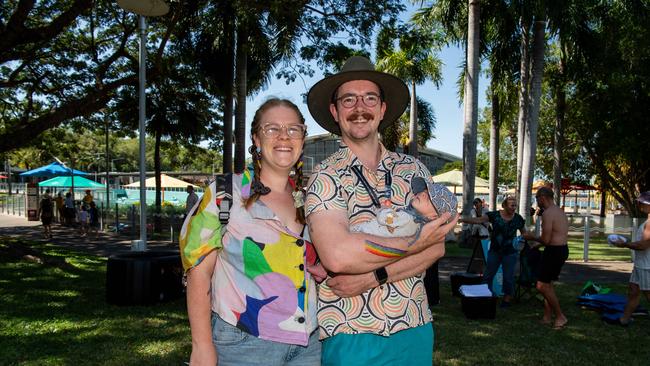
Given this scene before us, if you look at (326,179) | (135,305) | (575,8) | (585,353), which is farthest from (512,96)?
(326,179)

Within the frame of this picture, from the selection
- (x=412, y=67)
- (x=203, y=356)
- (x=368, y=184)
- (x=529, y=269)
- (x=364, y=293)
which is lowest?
(x=529, y=269)

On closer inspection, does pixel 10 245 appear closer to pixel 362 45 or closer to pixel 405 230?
pixel 362 45

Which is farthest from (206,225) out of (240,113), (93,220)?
(93,220)

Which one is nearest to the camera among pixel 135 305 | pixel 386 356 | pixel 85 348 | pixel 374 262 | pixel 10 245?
pixel 374 262

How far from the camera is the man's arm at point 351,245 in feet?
6.15

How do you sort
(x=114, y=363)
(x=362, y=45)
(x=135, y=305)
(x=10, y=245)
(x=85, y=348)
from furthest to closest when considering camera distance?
(x=10, y=245)
(x=362, y=45)
(x=135, y=305)
(x=85, y=348)
(x=114, y=363)

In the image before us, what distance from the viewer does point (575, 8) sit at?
1488cm

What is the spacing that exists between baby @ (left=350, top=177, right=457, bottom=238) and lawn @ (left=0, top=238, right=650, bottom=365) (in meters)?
3.83

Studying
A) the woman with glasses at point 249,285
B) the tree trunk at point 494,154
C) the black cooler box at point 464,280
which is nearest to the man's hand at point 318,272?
the woman with glasses at point 249,285

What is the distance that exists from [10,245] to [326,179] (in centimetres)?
1492

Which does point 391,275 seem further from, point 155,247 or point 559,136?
point 559,136

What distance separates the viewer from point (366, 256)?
188 centimetres

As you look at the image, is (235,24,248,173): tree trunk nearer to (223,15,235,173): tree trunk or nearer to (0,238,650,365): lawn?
(223,15,235,173): tree trunk

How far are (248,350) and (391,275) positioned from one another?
661 millimetres
